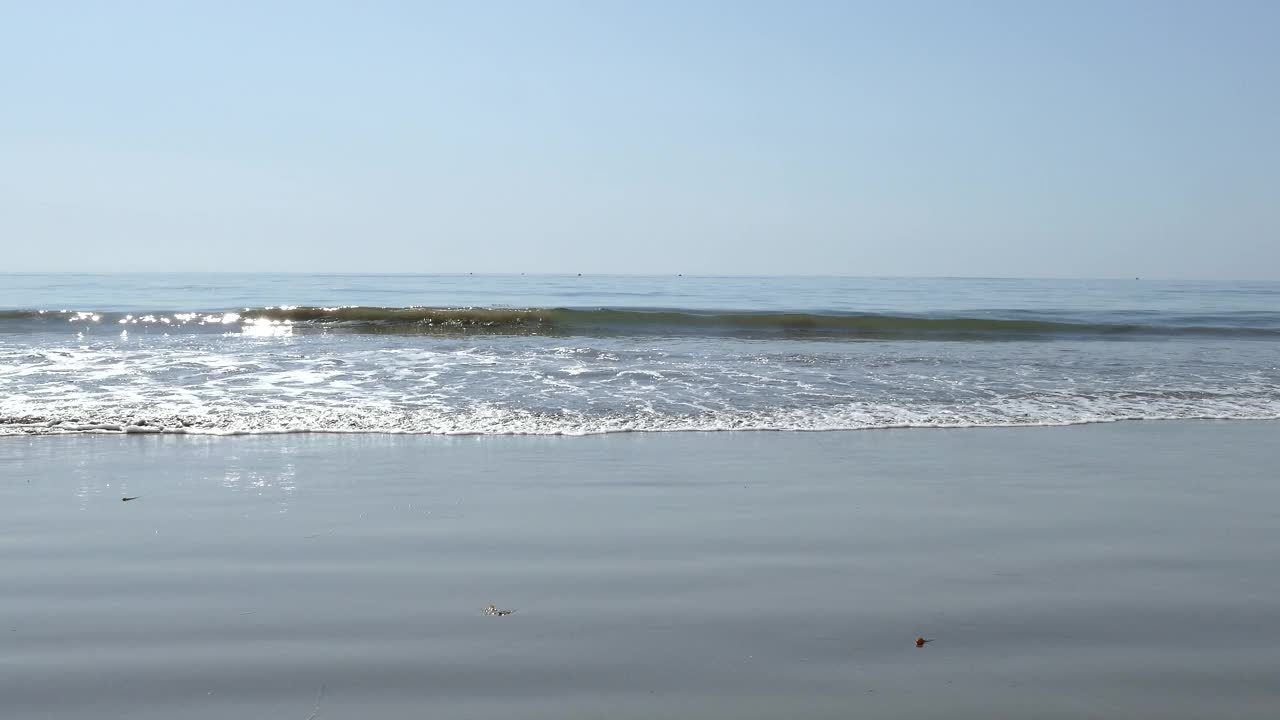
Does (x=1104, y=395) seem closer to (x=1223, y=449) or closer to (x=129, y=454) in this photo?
(x=1223, y=449)

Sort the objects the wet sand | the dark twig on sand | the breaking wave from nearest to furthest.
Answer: the dark twig on sand < the wet sand < the breaking wave

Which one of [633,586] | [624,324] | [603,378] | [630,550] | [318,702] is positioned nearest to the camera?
[318,702]

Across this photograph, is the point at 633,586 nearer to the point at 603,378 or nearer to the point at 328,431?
the point at 328,431

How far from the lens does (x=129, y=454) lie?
560cm

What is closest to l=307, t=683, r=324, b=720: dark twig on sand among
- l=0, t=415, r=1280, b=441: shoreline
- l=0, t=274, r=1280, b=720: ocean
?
l=0, t=274, r=1280, b=720: ocean

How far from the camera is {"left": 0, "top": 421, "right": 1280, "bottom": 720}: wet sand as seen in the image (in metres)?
2.37

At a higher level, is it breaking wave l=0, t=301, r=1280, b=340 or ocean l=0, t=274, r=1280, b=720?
breaking wave l=0, t=301, r=1280, b=340

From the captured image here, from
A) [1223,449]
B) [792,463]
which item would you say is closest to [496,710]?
[792,463]

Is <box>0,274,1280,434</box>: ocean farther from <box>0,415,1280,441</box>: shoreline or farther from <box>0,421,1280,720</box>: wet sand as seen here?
<box>0,421,1280,720</box>: wet sand

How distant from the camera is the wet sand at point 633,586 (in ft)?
7.77

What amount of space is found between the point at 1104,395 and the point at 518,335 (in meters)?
10.5

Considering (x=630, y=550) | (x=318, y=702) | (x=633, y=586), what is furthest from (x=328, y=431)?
(x=318, y=702)

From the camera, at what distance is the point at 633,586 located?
10.5ft

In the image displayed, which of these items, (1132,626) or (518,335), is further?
(518,335)
